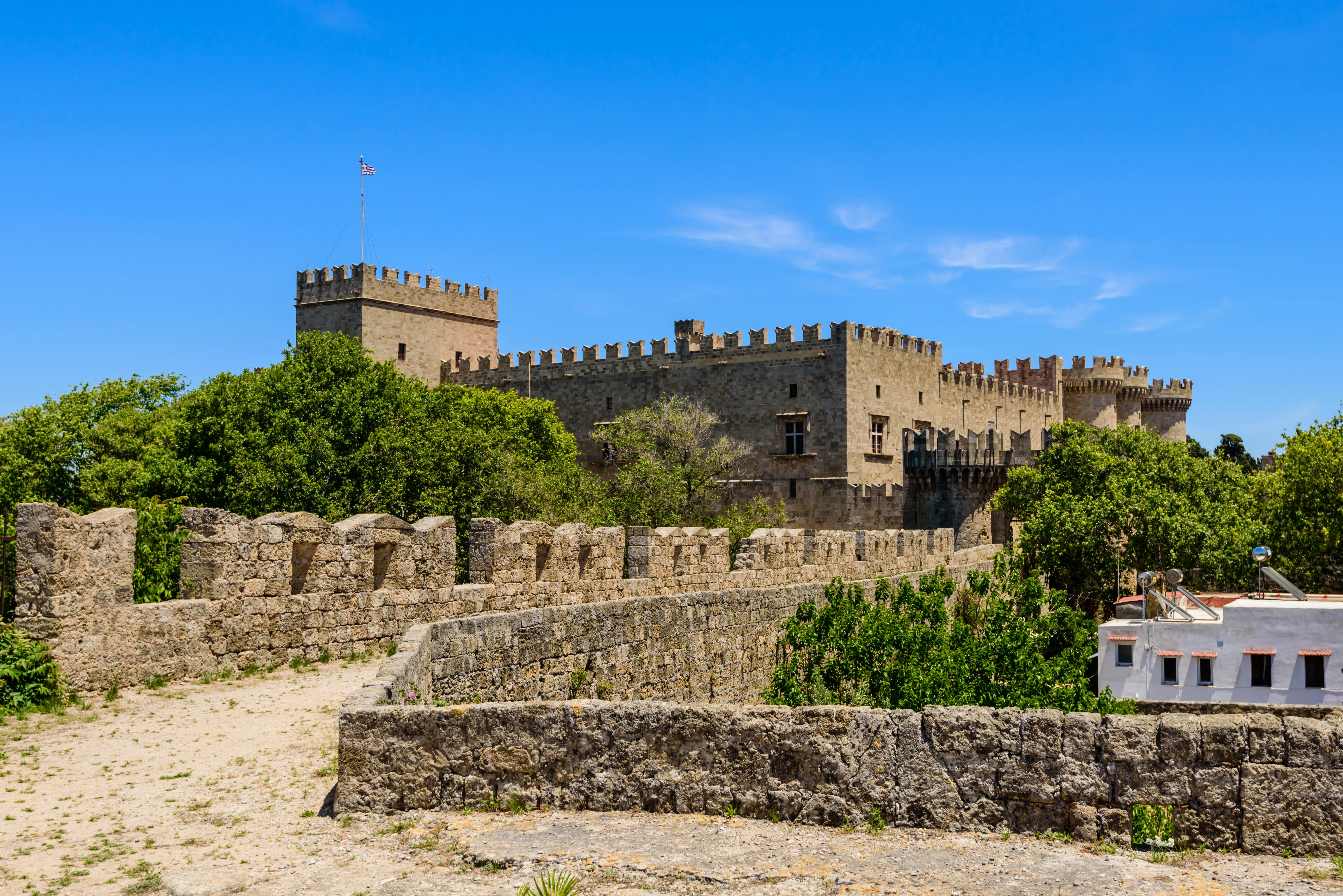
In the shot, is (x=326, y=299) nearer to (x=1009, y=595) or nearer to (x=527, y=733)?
(x=1009, y=595)

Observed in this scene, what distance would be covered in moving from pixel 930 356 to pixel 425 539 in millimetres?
32655

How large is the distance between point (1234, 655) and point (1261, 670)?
0.46 metres

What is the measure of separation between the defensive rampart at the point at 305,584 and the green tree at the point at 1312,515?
60.8ft

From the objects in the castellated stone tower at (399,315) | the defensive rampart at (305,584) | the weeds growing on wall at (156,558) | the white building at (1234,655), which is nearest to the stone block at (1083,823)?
the defensive rampart at (305,584)

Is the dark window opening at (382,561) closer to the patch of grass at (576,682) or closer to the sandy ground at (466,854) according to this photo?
the patch of grass at (576,682)

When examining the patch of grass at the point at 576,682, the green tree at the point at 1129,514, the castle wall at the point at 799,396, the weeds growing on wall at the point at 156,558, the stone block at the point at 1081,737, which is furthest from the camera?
the castle wall at the point at 799,396

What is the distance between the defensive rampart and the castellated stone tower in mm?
27848

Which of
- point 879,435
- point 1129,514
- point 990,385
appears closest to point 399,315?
point 879,435

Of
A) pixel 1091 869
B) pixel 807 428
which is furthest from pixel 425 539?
pixel 807 428

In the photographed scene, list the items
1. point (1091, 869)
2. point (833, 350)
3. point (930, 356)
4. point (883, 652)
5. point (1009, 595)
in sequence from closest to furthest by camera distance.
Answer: point (1091, 869) < point (883, 652) < point (1009, 595) < point (833, 350) < point (930, 356)

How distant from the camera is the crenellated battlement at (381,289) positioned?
4238 centimetres

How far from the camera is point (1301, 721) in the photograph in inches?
196

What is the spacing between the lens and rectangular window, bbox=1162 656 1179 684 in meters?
19.8

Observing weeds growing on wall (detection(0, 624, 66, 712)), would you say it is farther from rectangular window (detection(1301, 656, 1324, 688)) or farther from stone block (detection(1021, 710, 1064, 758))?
rectangular window (detection(1301, 656, 1324, 688))
